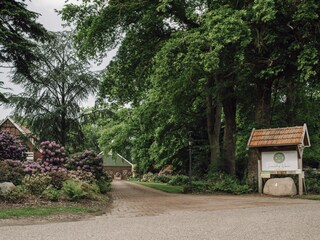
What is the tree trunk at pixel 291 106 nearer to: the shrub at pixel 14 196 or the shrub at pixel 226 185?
the shrub at pixel 226 185

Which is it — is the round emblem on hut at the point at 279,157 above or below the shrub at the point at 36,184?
above

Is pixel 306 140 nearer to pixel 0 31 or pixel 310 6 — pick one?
pixel 310 6

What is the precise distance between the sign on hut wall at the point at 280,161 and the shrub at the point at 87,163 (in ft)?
27.0

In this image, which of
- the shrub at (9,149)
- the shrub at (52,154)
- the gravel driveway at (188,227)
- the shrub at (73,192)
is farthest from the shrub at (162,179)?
the gravel driveway at (188,227)

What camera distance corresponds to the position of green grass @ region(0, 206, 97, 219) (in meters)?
10.4

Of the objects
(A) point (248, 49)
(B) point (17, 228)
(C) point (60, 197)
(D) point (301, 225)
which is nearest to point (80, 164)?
(C) point (60, 197)

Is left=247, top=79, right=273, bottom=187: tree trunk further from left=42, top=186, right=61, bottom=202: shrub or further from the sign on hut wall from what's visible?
left=42, top=186, right=61, bottom=202: shrub

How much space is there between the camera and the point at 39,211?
10.9 metres

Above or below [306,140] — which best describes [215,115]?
above

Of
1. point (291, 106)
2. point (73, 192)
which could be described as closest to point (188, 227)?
point (73, 192)

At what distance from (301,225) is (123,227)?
Answer: 3606mm

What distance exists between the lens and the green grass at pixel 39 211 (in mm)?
10359

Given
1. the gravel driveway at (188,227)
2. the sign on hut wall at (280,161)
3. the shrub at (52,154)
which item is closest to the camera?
the gravel driveway at (188,227)

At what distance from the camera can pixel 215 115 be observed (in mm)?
26828
